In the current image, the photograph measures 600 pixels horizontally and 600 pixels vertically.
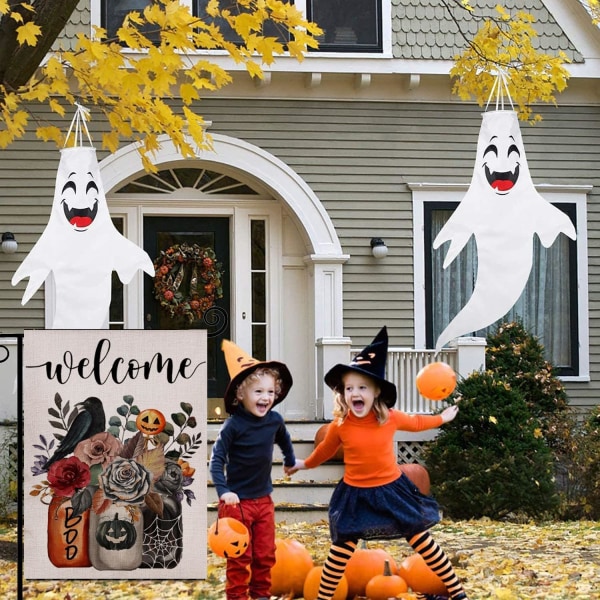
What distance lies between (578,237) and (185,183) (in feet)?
14.9

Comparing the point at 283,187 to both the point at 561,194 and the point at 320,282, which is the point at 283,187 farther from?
the point at 561,194

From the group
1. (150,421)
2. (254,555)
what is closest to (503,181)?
(254,555)

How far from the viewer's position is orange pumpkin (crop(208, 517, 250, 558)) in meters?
6.11

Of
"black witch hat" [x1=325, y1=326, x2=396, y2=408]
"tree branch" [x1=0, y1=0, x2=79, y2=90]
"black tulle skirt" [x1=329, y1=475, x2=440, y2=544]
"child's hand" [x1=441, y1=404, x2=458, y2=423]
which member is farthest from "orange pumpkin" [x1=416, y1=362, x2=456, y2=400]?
"tree branch" [x1=0, y1=0, x2=79, y2=90]

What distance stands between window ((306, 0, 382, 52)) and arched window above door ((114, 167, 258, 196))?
6.23 feet

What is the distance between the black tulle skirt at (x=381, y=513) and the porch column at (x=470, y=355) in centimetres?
530

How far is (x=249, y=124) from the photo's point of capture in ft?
42.7

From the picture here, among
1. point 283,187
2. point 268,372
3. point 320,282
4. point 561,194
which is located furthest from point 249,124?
point 268,372

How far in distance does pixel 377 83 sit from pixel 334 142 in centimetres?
82

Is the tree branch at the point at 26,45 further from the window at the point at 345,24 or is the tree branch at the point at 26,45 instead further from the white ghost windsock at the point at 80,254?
the window at the point at 345,24

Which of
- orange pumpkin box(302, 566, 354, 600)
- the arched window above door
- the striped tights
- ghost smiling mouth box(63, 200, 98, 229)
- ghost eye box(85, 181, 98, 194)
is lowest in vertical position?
orange pumpkin box(302, 566, 354, 600)

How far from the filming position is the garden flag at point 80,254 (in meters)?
10.1

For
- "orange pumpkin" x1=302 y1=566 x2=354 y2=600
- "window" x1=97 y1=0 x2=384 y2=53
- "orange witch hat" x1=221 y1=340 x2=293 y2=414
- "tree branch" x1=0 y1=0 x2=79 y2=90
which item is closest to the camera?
"orange witch hat" x1=221 y1=340 x2=293 y2=414

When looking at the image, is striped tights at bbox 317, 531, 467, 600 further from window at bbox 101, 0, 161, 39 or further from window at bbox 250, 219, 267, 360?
window at bbox 101, 0, 161, 39
